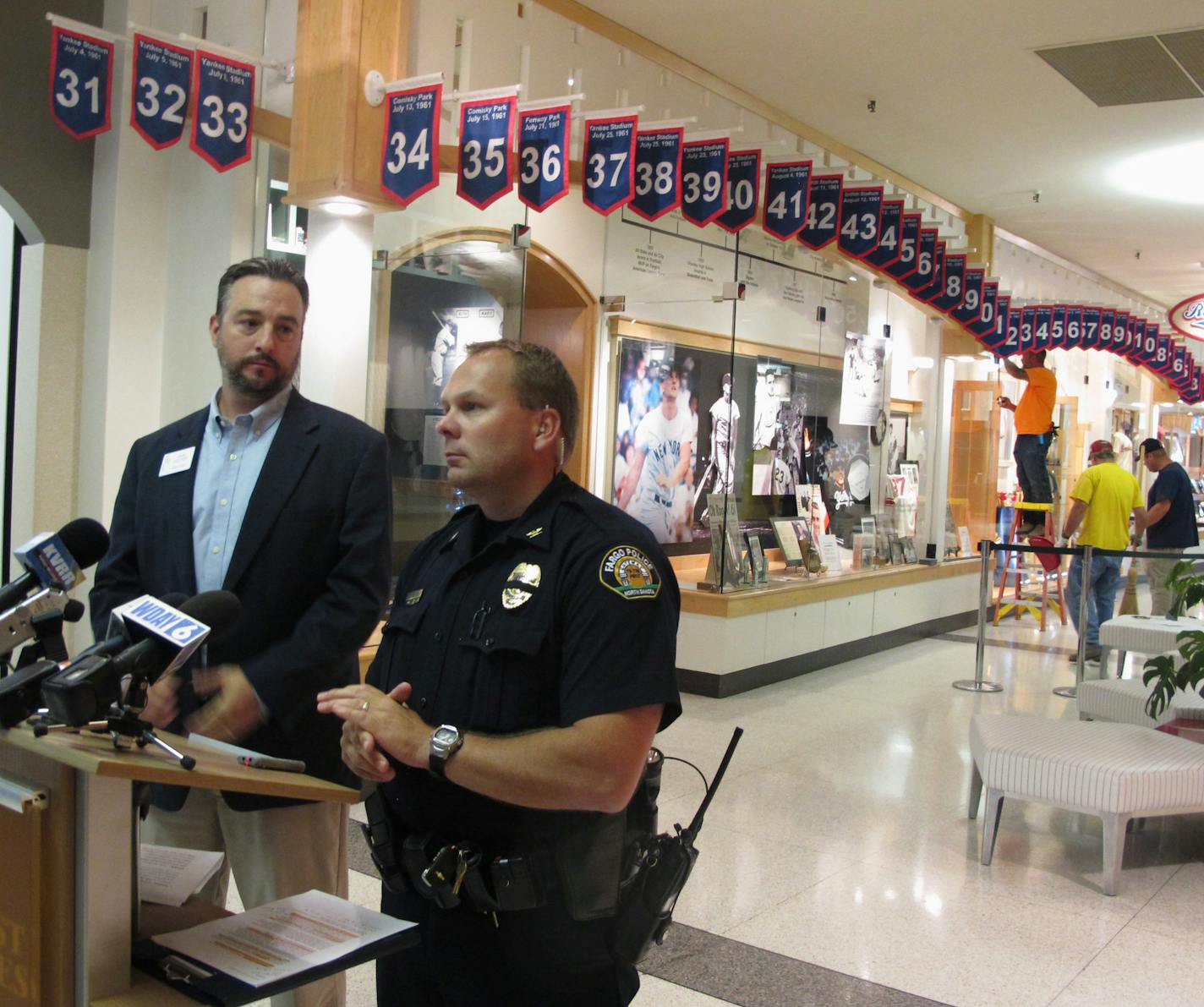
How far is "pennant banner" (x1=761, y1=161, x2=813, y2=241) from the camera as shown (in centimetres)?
662

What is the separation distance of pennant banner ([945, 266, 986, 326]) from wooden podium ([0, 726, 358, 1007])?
28.7ft

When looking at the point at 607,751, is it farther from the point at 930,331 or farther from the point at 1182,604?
the point at 930,331

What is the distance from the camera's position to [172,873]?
1739 millimetres

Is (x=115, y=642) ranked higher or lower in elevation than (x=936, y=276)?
lower

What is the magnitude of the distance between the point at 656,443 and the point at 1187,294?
12001 mm

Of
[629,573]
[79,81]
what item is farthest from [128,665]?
[79,81]

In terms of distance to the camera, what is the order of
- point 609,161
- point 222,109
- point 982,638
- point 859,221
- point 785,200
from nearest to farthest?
point 222,109 → point 609,161 → point 785,200 → point 859,221 → point 982,638

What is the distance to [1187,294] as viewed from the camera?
16312 mm

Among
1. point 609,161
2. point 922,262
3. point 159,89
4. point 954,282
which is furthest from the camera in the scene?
point 954,282

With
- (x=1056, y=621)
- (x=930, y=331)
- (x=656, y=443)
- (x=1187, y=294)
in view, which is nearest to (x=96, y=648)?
(x=656, y=443)

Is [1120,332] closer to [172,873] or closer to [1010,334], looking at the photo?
[1010,334]

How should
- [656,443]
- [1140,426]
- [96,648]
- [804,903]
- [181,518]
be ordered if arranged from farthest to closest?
[1140,426]
[656,443]
[804,903]
[181,518]
[96,648]

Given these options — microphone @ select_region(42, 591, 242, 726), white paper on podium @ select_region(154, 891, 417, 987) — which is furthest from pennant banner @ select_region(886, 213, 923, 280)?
microphone @ select_region(42, 591, 242, 726)

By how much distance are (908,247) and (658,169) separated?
10.2ft
